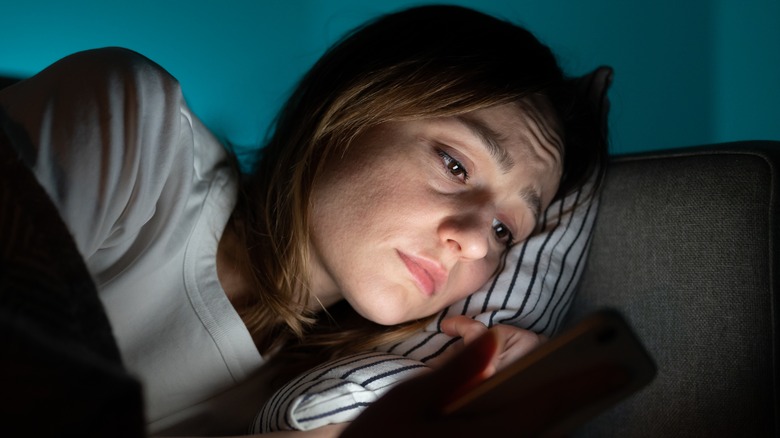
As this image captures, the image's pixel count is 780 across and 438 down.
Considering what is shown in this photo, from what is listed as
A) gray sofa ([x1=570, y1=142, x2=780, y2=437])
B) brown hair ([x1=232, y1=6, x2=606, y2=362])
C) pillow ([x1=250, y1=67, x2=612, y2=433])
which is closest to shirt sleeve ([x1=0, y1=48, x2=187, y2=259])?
brown hair ([x1=232, y1=6, x2=606, y2=362])

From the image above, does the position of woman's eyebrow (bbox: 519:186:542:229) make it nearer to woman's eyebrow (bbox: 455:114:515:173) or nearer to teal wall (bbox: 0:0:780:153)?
woman's eyebrow (bbox: 455:114:515:173)

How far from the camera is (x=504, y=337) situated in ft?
3.16

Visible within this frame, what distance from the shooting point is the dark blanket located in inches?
14.5

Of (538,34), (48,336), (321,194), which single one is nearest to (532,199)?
(321,194)

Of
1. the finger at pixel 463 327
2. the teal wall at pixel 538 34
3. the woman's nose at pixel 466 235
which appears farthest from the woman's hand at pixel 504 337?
the teal wall at pixel 538 34

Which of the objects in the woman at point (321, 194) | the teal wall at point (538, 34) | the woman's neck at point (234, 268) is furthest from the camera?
the teal wall at point (538, 34)

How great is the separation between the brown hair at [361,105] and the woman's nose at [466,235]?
16cm

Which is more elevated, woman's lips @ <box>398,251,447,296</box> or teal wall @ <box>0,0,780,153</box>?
teal wall @ <box>0,0,780,153</box>

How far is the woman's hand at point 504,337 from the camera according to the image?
3.04 ft

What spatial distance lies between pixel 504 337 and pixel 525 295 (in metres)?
0.10

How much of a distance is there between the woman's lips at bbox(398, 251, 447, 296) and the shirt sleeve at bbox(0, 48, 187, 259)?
0.34 m

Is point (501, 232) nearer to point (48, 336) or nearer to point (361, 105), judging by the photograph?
point (361, 105)

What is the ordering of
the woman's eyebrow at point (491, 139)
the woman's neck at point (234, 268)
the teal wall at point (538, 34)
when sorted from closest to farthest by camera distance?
1. the woman's eyebrow at point (491, 139)
2. the woman's neck at point (234, 268)
3. the teal wall at point (538, 34)

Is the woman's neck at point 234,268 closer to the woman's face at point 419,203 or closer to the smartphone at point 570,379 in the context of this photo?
the woman's face at point 419,203
